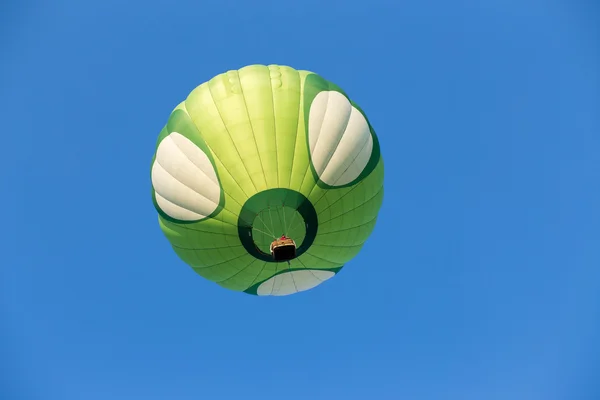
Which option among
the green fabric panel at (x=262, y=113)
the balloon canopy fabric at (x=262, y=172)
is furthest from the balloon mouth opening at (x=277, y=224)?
the green fabric panel at (x=262, y=113)

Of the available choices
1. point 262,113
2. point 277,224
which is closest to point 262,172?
point 277,224

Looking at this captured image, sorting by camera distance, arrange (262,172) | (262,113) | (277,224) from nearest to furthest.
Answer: (262,172), (277,224), (262,113)

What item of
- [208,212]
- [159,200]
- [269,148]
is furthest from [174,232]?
[269,148]

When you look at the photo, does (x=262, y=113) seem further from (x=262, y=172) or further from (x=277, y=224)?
(x=277, y=224)

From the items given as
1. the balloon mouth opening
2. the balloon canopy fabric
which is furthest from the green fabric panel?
the balloon mouth opening

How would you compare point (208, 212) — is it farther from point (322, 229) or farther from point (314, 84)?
point (314, 84)

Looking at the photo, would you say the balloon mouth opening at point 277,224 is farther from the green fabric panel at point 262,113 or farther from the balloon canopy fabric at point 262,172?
the green fabric panel at point 262,113
